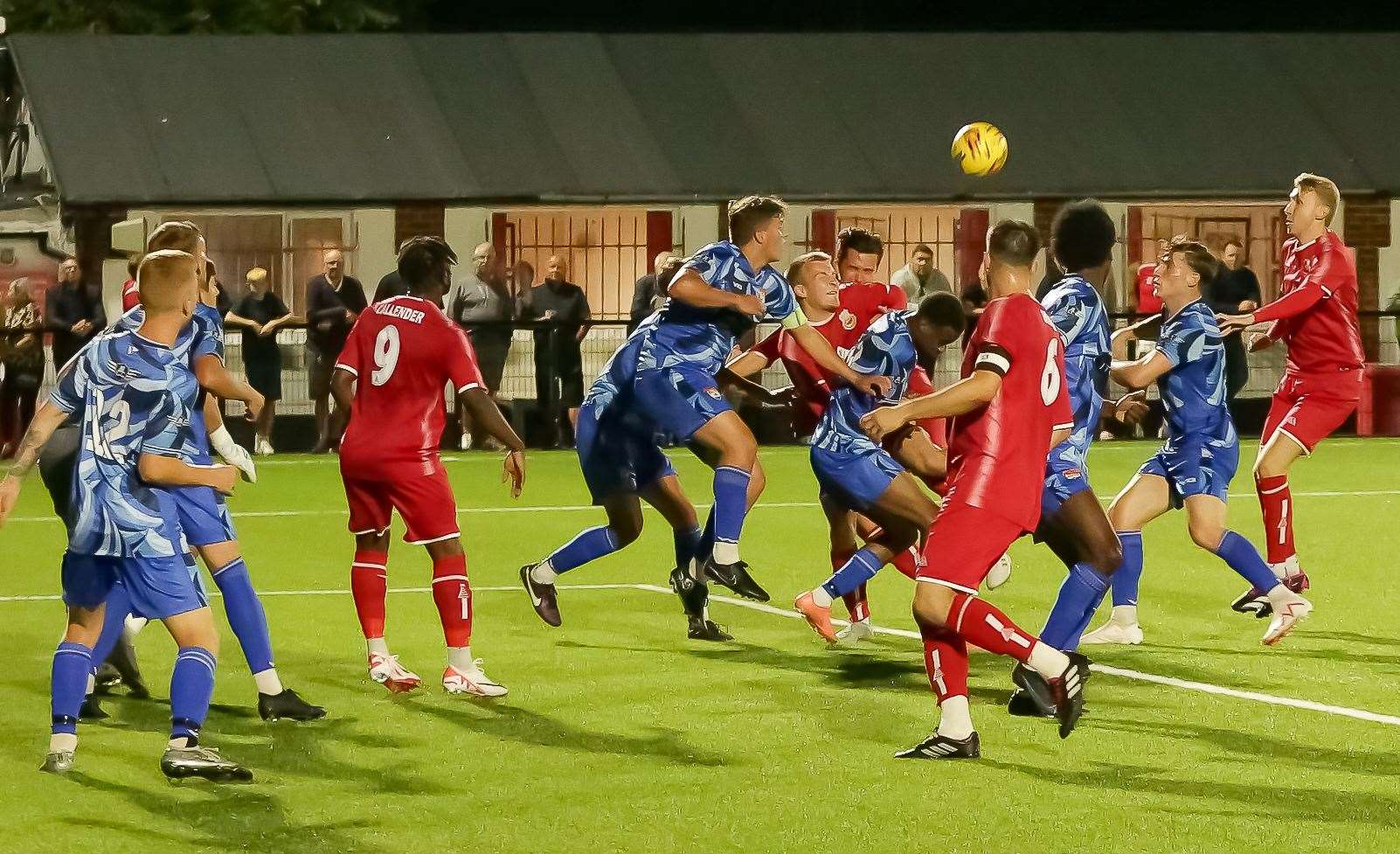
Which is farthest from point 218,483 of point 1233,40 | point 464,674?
point 1233,40

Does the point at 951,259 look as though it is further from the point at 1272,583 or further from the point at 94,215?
the point at 1272,583

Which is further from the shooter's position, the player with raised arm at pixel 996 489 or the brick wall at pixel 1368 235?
the brick wall at pixel 1368 235

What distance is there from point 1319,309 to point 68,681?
7.36m

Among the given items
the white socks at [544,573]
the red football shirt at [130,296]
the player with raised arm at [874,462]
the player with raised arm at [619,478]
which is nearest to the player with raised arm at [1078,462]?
the player with raised arm at [874,462]

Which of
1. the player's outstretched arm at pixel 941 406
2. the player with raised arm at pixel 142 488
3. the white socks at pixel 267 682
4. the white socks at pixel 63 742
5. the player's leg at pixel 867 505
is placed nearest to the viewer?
the player's outstretched arm at pixel 941 406

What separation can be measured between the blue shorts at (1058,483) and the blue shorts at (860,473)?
126 centimetres

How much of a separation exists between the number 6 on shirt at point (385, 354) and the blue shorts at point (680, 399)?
182cm

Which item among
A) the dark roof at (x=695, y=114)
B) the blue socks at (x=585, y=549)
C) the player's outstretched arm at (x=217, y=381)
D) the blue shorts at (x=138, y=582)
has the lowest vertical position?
the blue socks at (x=585, y=549)

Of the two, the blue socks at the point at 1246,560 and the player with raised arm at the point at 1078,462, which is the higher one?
the player with raised arm at the point at 1078,462

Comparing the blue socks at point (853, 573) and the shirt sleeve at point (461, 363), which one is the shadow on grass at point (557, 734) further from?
the blue socks at point (853, 573)

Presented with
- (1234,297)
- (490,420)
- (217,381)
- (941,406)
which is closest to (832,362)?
(490,420)

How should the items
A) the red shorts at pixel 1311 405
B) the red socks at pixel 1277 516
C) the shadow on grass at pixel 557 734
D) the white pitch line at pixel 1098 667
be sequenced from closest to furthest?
the shadow on grass at pixel 557 734 → the white pitch line at pixel 1098 667 → the red socks at pixel 1277 516 → the red shorts at pixel 1311 405

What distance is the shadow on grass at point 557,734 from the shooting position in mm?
8219

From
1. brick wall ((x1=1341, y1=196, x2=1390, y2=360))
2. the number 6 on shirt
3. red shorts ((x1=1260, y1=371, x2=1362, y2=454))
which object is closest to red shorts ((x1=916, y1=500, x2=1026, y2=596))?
the number 6 on shirt
